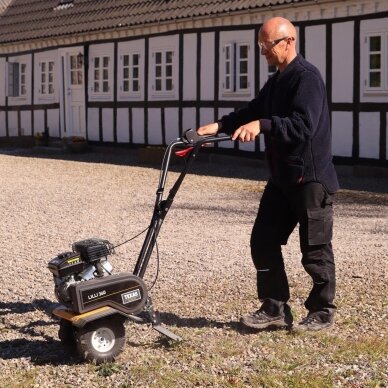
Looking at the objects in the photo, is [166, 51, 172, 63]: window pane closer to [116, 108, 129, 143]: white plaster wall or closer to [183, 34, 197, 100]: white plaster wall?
[183, 34, 197, 100]: white plaster wall

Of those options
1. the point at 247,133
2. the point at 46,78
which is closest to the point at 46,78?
the point at 46,78

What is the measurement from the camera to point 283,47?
5105mm

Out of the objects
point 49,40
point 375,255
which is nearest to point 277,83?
point 375,255

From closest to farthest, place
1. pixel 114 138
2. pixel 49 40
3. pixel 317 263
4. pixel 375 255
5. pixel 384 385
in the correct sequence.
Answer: pixel 384 385
pixel 317 263
pixel 375 255
pixel 114 138
pixel 49 40

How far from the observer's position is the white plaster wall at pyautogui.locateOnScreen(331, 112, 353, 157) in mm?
15445

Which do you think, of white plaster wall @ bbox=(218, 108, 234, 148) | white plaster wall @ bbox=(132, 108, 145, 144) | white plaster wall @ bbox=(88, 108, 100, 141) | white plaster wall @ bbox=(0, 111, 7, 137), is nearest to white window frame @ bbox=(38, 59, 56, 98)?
white plaster wall @ bbox=(88, 108, 100, 141)

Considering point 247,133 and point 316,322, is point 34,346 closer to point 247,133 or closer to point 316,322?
point 316,322

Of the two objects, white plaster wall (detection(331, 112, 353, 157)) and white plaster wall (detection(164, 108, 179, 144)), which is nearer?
white plaster wall (detection(331, 112, 353, 157))

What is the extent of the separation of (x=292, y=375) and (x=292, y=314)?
126cm

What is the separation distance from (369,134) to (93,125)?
871cm

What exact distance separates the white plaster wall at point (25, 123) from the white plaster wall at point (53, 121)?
3.55 feet

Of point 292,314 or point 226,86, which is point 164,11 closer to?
point 226,86

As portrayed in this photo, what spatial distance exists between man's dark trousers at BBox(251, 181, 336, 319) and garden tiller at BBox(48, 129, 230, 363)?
1.85 ft

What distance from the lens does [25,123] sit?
25.2 meters
